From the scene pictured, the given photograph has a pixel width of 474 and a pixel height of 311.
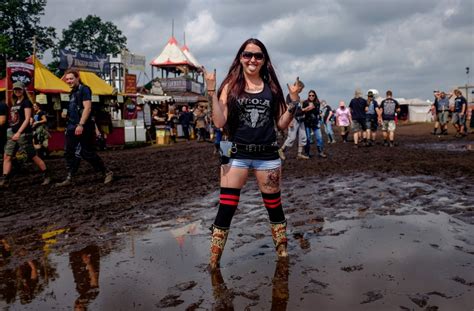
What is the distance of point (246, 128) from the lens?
356cm

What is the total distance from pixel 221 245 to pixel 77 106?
511cm

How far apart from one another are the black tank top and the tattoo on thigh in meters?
0.13

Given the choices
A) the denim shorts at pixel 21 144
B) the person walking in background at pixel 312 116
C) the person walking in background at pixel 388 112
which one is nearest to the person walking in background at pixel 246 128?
the denim shorts at pixel 21 144

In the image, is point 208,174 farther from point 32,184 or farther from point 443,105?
point 443,105

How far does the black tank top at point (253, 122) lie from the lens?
3553mm

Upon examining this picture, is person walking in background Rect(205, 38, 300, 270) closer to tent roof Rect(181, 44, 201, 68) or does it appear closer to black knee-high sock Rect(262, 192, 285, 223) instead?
black knee-high sock Rect(262, 192, 285, 223)

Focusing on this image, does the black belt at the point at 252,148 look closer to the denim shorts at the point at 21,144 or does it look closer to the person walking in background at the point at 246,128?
the person walking in background at the point at 246,128

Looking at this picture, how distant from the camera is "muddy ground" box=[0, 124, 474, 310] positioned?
2.95 meters

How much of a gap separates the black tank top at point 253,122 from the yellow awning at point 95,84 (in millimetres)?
17138

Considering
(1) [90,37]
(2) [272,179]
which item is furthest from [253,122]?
(1) [90,37]

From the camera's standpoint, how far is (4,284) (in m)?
3.34

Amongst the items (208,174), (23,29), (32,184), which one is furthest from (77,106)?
(23,29)

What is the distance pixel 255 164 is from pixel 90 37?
84.0 m

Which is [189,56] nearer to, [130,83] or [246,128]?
[130,83]
